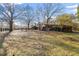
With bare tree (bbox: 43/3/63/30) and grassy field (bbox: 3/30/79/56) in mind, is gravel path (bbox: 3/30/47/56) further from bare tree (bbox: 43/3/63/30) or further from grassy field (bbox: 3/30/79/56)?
bare tree (bbox: 43/3/63/30)

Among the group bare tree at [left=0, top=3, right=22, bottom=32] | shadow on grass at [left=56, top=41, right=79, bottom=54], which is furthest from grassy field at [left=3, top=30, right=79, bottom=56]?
bare tree at [left=0, top=3, right=22, bottom=32]

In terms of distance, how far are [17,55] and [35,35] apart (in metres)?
0.24

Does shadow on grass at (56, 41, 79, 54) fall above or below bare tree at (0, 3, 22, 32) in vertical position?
below

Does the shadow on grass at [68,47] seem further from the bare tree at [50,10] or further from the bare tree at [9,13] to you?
the bare tree at [9,13]

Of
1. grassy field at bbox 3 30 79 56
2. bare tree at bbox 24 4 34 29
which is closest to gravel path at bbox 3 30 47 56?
grassy field at bbox 3 30 79 56

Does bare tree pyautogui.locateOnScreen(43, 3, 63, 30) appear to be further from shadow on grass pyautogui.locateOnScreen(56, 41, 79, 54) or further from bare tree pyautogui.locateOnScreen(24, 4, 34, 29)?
shadow on grass pyautogui.locateOnScreen(56, 41, 79, 54)

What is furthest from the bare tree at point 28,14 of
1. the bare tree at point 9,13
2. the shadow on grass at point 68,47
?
the shadow on grass at point 68,47

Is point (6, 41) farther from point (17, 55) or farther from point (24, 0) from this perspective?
point (24, 0)

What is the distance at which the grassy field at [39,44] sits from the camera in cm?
168

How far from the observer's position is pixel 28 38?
171 centimetres

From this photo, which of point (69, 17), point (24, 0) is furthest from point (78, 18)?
point (24, 0)

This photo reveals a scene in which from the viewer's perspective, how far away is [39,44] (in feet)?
5.58

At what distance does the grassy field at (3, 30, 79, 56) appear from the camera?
5.53 feet

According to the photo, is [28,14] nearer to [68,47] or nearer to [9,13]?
[9,13]
